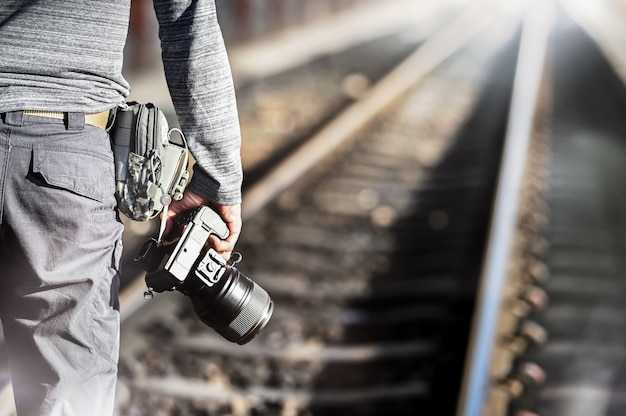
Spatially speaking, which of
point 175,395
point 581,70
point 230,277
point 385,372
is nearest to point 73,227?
point 230,277

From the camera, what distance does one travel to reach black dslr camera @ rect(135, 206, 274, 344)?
2.02m

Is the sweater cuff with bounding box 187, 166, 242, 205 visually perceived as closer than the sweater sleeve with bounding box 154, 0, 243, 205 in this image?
No

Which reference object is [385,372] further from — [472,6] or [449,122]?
[472,6]

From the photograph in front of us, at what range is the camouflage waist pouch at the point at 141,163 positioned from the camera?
78.1 inches

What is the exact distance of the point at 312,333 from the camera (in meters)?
3.85

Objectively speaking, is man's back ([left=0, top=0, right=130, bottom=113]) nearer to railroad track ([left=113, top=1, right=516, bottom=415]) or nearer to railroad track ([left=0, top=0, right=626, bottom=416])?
railroad track ([left=0, top=0, right=626, bottom=416])

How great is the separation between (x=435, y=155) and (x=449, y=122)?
1.61 m

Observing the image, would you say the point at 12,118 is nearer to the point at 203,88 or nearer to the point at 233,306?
the point at 203,88

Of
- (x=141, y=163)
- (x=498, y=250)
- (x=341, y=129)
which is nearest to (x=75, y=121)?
(x=141, y=163)

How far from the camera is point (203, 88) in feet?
6.39

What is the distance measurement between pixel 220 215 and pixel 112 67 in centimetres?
42

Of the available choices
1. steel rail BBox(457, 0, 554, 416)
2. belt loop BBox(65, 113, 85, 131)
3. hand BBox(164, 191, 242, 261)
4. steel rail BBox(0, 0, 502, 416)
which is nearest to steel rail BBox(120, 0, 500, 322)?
steel rail BBox(0, 0, 502, 416)

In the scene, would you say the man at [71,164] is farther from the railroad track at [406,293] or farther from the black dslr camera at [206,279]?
the railroad track at [406,293]

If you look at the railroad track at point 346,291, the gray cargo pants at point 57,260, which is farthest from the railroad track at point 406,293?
the gray cargo pants at point 57,260
